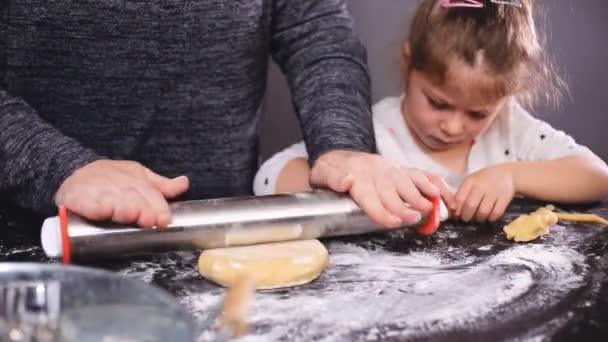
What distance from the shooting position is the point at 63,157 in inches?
32.8

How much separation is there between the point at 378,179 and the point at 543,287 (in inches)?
8.5

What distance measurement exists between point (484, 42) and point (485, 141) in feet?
0.77

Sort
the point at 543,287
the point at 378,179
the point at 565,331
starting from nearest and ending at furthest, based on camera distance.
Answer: the point at 565,331 → the point at 543,287 → the point at 378,179

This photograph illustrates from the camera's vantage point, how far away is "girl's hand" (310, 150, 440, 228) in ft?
2.75

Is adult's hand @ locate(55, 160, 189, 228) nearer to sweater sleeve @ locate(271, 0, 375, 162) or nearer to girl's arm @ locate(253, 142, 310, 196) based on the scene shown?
sweater sleeve @ locate(271, 0, 375, 162)

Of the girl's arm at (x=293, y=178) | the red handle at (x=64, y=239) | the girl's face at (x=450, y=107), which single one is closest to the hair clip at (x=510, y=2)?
the girl's face at (x=450, y=107)

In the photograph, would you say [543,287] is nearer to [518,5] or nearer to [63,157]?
[63,157]

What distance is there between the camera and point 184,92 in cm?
115

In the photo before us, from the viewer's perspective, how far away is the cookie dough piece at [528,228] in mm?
894

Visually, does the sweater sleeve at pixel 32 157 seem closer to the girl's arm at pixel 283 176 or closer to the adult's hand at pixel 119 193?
the adult's hand at pixel 119 193

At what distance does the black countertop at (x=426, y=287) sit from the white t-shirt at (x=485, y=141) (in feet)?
1.45

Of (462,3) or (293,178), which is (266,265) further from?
(462,3)

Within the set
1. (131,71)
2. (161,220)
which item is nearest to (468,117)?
(131,71)

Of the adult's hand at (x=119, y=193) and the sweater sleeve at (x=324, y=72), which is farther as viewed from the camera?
the sweater sleeve at (x=324, y=72)
